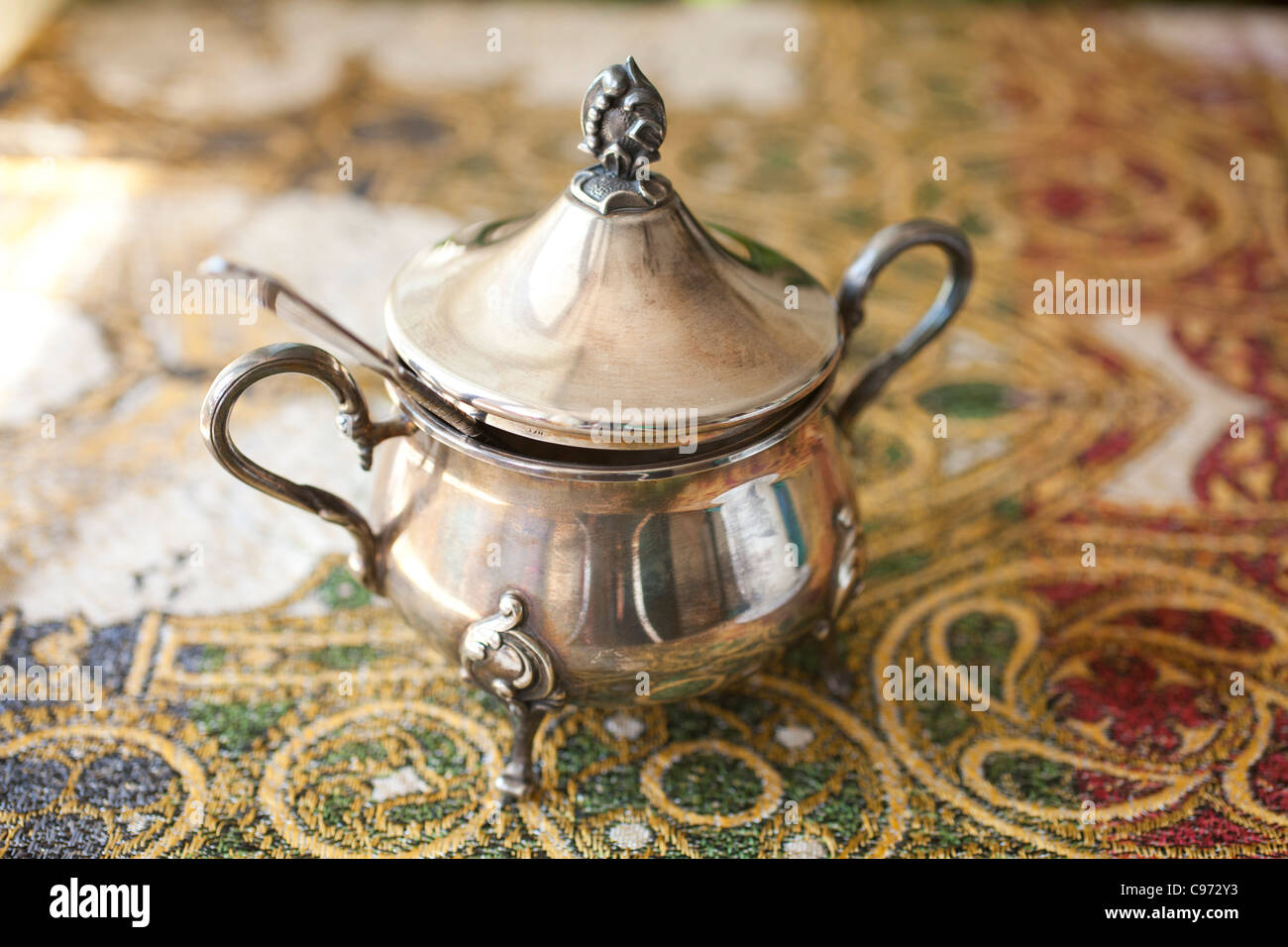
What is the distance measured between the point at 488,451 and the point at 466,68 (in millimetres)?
1352

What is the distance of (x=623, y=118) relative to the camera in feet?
2.43

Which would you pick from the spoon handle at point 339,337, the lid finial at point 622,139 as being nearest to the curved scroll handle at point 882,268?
the lid finial at point 622,139

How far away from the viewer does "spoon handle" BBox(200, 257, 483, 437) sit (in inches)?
29.4

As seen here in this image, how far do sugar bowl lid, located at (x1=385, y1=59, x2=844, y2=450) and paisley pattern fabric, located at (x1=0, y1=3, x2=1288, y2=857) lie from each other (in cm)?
32

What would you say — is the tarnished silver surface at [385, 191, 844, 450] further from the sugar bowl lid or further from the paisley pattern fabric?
the paisley pattern fabric

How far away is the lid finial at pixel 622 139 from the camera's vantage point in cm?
73

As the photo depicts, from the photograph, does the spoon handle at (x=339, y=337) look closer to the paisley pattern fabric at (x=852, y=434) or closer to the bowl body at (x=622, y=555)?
the bowl body at (x=622, y=555)

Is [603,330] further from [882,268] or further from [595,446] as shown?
[882,268]

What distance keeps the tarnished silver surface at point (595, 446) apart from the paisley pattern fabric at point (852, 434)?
6.2 inches

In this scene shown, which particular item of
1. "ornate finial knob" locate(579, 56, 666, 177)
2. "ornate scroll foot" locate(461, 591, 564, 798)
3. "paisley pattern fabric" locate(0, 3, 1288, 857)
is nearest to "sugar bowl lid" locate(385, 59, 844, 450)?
"ornate finial knob" locate(579, 56, 666, 177)

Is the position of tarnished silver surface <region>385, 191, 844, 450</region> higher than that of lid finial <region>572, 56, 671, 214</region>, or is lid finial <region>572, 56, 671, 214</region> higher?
lid finial <region>572, 56, 671, 214</region>

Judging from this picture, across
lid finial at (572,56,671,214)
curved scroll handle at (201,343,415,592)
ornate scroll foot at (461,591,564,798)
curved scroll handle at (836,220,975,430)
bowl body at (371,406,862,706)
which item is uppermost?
lid finial at (572,56,671,214)

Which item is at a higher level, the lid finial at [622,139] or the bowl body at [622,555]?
the lid finial at [622,139]

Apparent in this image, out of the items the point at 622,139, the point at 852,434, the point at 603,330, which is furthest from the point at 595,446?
the point at 852,434
